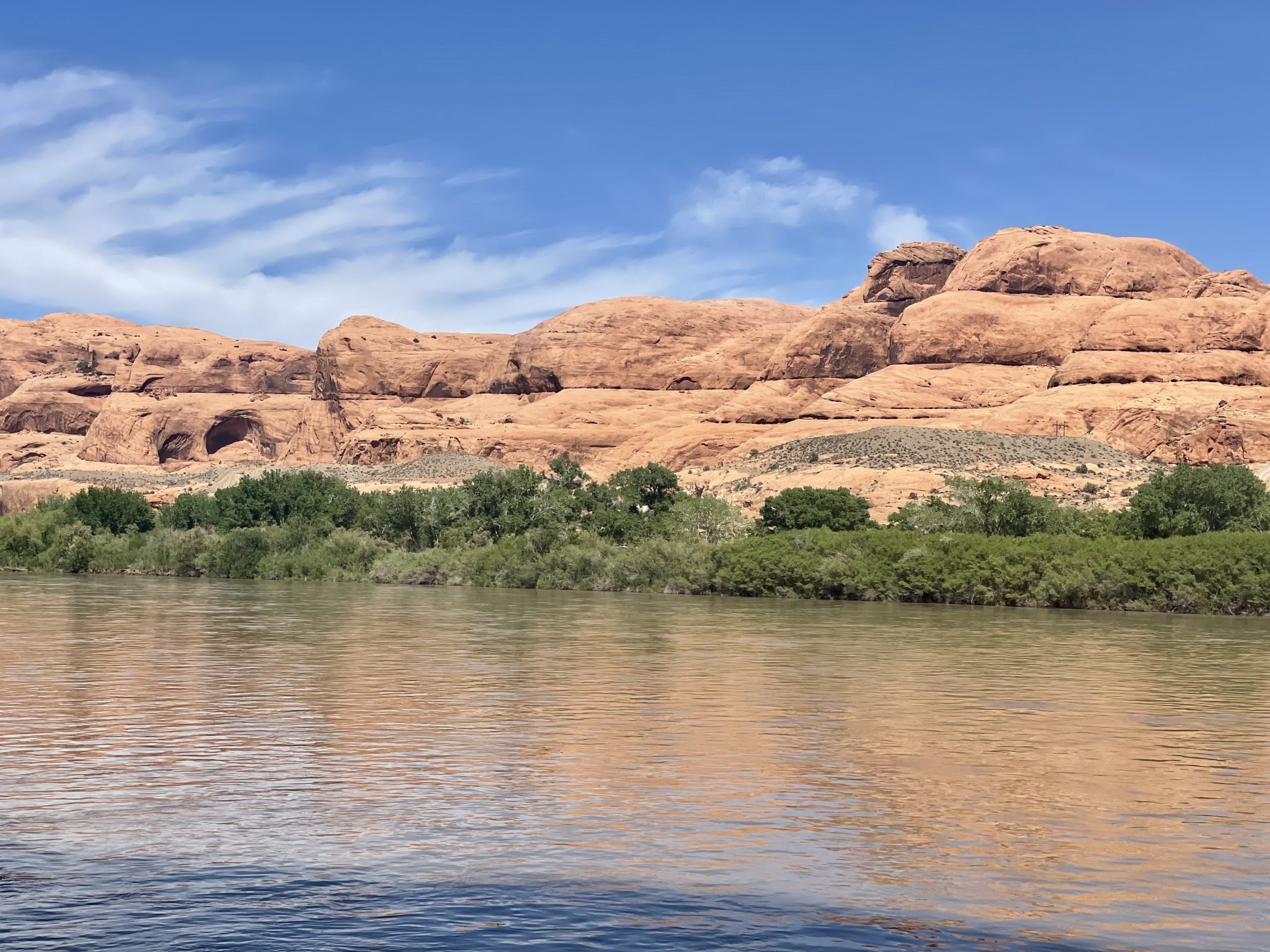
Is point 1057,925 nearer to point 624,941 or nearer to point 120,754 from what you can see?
point 624,941

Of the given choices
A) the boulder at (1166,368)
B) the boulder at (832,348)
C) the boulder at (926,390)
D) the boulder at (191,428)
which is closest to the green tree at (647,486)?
the boulder at (926,390)

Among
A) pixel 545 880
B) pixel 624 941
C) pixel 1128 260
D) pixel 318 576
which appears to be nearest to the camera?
pixel 624 941

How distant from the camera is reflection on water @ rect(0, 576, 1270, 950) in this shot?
9.76 metres

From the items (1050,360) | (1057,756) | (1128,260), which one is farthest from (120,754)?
(1128,260)

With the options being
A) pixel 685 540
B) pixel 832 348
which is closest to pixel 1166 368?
pixel 832 348

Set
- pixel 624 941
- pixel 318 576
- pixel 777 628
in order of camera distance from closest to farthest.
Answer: pixel 624 941
pixel 777 628
pixel 318 576

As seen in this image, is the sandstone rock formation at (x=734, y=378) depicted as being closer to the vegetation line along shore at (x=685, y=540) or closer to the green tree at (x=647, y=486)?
the green tree at (x=647, y=486)

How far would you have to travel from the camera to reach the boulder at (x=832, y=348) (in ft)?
416

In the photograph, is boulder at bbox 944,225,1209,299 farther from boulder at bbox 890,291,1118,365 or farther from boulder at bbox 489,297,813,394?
boulder at bbox 489,297,813,394

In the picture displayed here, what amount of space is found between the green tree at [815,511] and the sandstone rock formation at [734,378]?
40.9 ft

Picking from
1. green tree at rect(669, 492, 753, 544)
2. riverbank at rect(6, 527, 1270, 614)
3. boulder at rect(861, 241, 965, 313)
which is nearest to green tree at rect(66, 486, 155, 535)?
riverbank at rect(6, 527, 1270, 614)

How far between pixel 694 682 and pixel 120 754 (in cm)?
1158

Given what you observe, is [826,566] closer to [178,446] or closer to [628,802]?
[628,802]

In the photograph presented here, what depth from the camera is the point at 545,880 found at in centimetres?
1077
